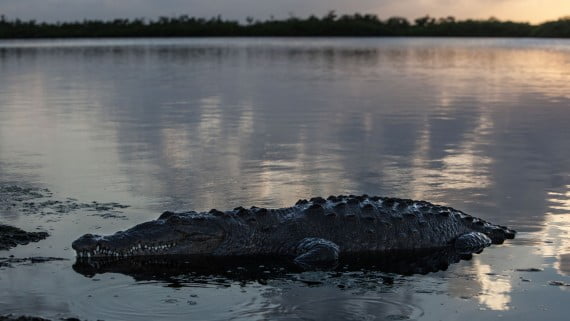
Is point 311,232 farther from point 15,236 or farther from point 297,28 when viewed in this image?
point 297,28

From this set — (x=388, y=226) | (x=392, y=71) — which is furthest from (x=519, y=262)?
(x=392, y=71)

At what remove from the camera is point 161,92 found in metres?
24.3

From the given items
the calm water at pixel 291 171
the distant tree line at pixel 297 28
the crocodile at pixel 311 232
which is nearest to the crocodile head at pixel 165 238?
the crocodile at pixel 311 232

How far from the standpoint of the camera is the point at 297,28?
105 m

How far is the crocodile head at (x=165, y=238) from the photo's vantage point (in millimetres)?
7531

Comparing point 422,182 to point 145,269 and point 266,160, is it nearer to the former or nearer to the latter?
point 266,160

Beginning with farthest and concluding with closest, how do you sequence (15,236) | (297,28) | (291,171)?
1. (297,28)
2. (291,171)
3. (15,236)

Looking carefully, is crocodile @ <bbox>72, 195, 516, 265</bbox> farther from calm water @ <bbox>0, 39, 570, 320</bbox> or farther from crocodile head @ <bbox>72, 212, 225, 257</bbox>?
calm water @ <bbox>0, 39, 570, 320</bbox>

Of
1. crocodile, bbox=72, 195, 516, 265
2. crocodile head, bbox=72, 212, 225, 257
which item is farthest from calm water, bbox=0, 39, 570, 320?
crocodile, bbox=72, 195, 516, 265

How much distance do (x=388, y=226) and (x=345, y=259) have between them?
0.57m

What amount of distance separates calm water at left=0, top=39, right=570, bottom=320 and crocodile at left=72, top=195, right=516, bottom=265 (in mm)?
393

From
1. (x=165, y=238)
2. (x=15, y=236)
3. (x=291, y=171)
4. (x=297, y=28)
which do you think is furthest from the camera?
(x=297, y=28)

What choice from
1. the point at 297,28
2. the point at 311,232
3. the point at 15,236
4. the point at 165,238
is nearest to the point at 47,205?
the point at 15,236

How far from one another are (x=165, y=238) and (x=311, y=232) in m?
1.22
